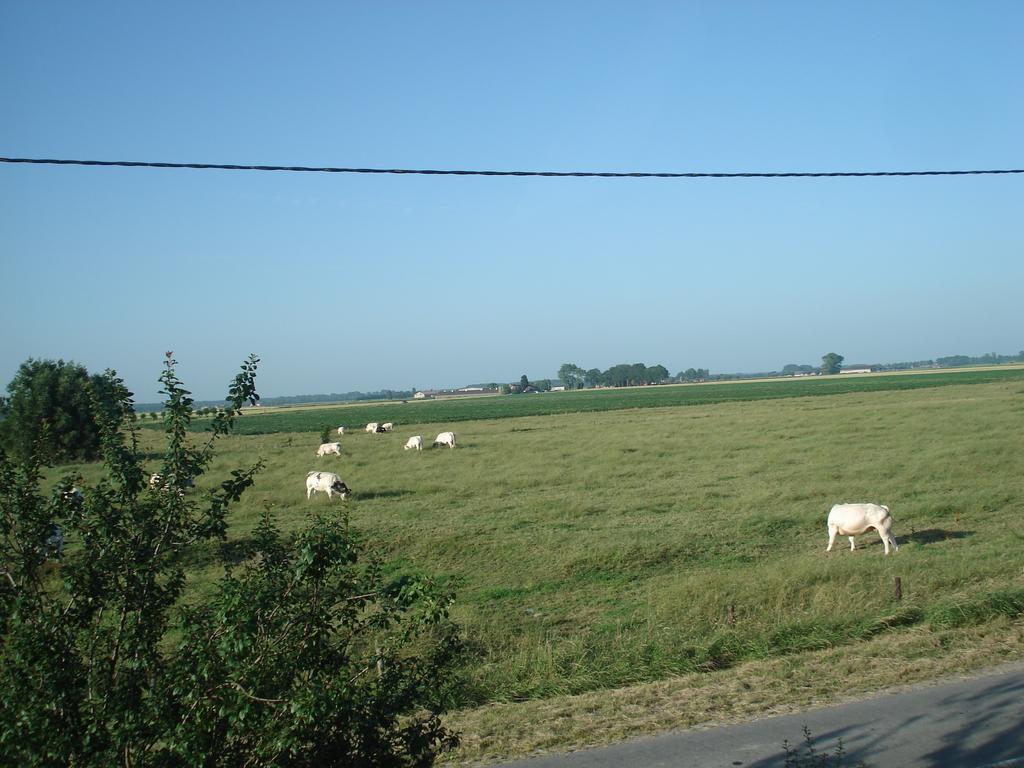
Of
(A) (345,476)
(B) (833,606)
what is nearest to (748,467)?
(A) (345,476)

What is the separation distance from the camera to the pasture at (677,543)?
962 centimetres

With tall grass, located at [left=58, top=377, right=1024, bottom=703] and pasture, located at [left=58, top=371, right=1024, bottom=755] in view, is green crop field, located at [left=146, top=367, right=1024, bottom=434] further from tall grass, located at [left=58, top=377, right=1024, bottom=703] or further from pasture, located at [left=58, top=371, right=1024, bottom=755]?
pasture, located at [left=58, top=371, right=1024, bottom=755]

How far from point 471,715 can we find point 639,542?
9.36 metres

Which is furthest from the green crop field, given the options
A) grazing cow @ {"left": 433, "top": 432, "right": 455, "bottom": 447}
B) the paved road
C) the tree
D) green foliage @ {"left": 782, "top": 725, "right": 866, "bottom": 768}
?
the tree

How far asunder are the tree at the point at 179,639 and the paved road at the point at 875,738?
9.04 feet

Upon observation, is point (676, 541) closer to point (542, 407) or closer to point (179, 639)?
point (179, 639)

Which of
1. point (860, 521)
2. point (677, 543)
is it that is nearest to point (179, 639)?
point (677, 543)

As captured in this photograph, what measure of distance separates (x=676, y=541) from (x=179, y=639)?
13.8 meters

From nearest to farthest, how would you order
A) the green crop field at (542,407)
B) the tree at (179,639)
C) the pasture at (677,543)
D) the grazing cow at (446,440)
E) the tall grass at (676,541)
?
the tree at (179,639) < the pasture at (677,543) < the tall grass at (676,541) < the grazing cow at (446,440) < the green crop field at (542,407)

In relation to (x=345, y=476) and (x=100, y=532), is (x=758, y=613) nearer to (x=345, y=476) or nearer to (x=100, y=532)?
(x=100, y=532)

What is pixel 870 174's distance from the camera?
9.58m

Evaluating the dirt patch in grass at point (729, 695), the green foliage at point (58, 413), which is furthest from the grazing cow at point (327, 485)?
the dirt patch in grass at point (729, 695)

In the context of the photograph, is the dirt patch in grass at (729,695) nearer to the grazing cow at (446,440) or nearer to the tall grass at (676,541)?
the tall grass at (676,541)

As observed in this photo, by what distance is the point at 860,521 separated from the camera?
15.8 meters
